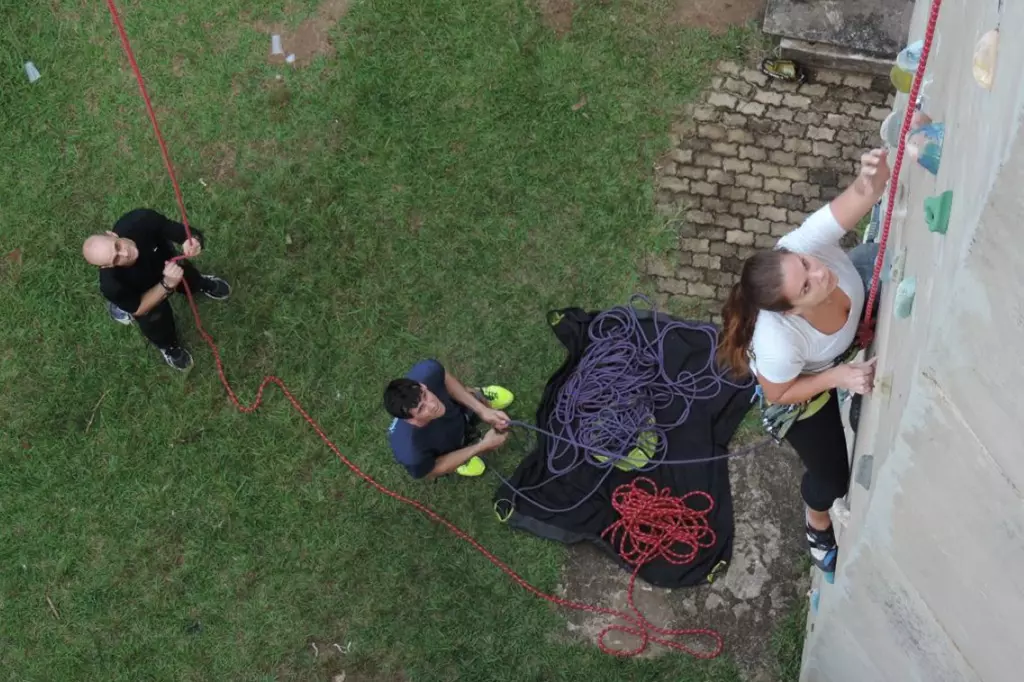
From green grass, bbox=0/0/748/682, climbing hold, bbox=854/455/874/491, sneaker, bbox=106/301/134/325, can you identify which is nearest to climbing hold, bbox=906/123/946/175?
climbing hold, bbox=854/455/874/491

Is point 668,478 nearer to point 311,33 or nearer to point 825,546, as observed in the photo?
point 825,546

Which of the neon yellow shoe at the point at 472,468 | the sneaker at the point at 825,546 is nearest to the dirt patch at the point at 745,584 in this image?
the sneaker at the point at 825,546

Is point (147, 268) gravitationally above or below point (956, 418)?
below

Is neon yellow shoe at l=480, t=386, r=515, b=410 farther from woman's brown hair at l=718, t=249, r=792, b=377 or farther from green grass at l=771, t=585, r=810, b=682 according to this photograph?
green grass at l=771, t=585, r=810, b=682

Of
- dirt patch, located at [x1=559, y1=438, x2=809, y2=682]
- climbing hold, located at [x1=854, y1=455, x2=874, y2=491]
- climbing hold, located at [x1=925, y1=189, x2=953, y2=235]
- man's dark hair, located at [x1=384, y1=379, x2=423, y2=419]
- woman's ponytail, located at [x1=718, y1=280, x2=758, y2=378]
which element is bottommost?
dirt patch, located at [x1=559, y1=438, x2=809, y2=682]

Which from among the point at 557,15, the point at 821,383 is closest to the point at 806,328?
the point at 821,383

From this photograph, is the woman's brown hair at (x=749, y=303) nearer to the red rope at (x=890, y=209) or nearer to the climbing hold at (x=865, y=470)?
the red rope at (x=890, y=209)
